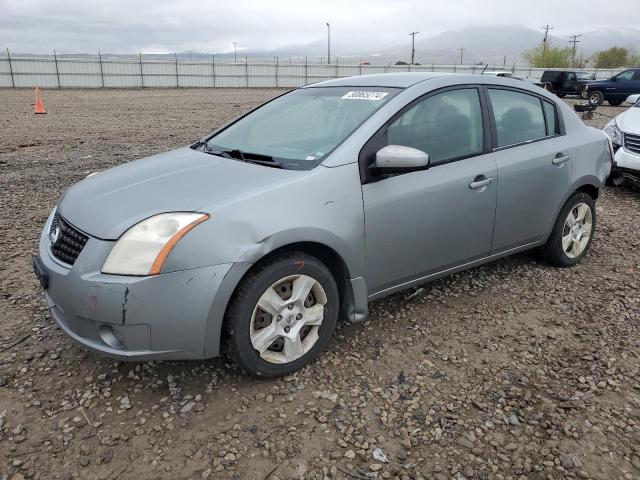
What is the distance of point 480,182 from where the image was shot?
3562mm

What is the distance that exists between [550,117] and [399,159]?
1.99m

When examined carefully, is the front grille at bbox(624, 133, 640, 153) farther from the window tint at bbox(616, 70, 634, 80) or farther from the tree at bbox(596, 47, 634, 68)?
the tree at bbox(596, 47, 634, 68)

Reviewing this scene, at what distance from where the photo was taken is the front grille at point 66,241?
2665 mm

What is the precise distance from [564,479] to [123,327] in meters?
2.04

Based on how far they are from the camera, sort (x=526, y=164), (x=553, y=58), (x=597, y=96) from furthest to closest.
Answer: (x=553, y=58), (x=597, y=96), (x=526, y=164)

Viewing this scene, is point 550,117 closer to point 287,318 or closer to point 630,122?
point 287,318

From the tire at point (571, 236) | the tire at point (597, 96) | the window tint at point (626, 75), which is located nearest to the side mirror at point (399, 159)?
the tire at point (571, 236)

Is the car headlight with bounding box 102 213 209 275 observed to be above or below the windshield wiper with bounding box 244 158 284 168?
below

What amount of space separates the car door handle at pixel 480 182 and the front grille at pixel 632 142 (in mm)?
4421

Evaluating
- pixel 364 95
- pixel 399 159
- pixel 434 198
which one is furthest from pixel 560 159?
pixel 399 159

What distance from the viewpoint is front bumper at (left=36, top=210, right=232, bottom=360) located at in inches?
97.0

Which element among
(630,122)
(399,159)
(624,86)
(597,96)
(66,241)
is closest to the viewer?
(66,241)

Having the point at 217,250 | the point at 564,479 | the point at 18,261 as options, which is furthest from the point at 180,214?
the point at 18,261

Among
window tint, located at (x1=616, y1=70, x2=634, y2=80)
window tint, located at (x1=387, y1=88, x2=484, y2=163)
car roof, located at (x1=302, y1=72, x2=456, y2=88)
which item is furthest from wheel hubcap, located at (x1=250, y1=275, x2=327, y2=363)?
window tint, located at (x1=616, y1=70, x2=634, y2=80)
